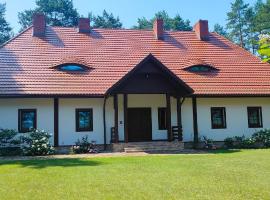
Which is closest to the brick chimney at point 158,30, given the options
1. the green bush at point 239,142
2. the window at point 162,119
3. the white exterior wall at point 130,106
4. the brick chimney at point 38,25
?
the white exterior wall at point 130,106

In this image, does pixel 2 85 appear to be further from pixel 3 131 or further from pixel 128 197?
pixel 128 197

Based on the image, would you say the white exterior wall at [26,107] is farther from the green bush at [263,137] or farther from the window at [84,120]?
the green bush at [263,137]

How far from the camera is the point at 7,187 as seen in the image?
26.9 feet

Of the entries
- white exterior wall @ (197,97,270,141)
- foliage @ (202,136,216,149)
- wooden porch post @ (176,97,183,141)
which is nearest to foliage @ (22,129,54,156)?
wooden porch post @ (176,97,183,141)

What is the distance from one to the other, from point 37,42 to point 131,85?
6.94 m

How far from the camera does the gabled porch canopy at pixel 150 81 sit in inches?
658

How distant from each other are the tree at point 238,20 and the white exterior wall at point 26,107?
37435 mm

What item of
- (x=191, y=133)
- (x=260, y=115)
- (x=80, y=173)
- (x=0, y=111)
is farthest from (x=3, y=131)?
(x=260, y=115)

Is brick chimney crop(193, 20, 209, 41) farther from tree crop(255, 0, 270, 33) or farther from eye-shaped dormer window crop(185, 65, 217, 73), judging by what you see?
tree crop(255, 0, 270, 33)

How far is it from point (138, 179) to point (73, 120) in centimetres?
917

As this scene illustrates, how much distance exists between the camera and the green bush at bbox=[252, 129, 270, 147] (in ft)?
60.3

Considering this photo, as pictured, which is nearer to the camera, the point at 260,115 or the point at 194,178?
the point at 194,178

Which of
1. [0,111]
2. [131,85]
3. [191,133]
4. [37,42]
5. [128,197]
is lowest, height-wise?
[128,197]

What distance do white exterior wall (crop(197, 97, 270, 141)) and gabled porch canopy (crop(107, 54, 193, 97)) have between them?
2.04 meters
